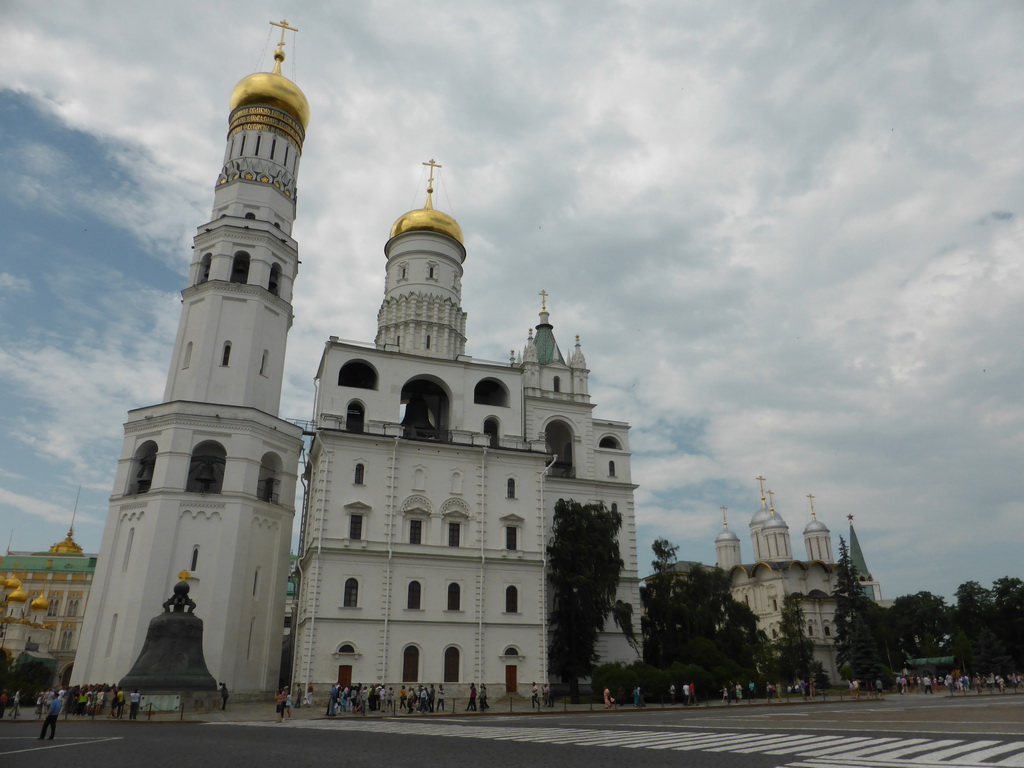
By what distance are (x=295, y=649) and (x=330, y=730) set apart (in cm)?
1633

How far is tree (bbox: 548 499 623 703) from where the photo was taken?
34.2m

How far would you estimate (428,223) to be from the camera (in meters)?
44.4

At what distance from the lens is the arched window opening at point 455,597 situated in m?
33.7

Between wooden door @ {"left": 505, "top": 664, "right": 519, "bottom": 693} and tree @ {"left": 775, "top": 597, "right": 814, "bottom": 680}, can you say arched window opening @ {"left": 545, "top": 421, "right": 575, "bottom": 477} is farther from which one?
tree @ {"left": 775, "top": 597, "right": 814, "bottom": 680}

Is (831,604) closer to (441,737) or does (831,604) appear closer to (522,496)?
(522,496)

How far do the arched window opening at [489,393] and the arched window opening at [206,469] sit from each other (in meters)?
13.7

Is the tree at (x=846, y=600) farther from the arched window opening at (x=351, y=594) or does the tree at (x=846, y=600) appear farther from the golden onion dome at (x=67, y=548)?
the golden onion dome at (x=67, y=548)

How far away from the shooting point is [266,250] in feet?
128

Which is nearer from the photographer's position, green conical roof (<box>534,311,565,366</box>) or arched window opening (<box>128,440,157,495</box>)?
arched window opening (<box>128,440,157,495</box>)

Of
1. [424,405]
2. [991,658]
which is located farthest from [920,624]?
[424,405]

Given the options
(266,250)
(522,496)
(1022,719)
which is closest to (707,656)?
(522,496)

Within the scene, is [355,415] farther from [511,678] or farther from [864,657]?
[864,657]

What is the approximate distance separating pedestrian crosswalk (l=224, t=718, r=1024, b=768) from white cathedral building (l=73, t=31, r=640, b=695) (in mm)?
14813

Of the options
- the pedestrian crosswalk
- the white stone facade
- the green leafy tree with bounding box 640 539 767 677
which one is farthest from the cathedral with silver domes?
the pedestrian crosswalk
